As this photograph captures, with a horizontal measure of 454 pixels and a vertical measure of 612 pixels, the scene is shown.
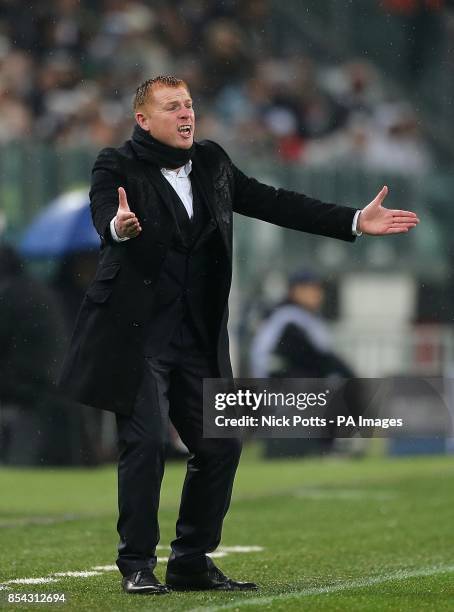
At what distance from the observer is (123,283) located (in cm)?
562

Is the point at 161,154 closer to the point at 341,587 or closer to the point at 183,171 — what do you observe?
the point at 183,171

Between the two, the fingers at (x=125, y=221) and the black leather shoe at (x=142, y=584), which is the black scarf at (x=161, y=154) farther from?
the black leather shoe at (x=142, y=584)

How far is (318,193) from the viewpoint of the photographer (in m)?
18.3

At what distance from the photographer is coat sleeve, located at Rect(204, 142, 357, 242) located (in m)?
5.93

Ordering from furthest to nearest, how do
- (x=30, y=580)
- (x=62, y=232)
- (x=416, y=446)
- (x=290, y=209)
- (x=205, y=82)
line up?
(x=205, y=82)
(x=416, y=446)
(x=62, y=232)
(x=30, y=580)
(x=290, y=209)

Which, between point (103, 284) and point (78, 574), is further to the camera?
point (78, 574)

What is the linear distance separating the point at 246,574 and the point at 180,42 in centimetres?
1294

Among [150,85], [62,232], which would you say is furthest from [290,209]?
[62,232]

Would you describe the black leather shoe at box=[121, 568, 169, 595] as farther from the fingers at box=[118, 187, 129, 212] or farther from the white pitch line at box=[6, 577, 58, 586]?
Result: the fingers at box=[118, 187, 129, 212]

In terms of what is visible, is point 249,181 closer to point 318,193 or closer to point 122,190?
point 122,190

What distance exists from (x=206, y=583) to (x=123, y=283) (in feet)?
3.64

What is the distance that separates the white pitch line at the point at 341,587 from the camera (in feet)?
17.1

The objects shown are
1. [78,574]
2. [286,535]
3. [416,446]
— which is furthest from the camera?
[416,446]

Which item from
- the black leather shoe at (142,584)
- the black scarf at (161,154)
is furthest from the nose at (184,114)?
the black leather shoe at (142,584)
